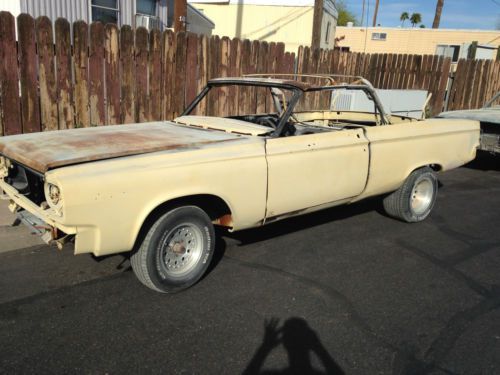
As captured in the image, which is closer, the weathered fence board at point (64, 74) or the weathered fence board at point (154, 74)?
the weathered fence board at point (64, 74)

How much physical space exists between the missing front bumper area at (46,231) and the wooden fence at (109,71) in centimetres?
302

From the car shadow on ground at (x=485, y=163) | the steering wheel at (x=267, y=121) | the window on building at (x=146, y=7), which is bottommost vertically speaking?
the car shadow on ground at (x=485, y=163)

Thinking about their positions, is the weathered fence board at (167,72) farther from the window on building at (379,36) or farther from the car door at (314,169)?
the window on building at (379,36)

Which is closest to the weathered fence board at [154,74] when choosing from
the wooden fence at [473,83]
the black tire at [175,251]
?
the black tire at [175,251]

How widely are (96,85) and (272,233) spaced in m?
3.59

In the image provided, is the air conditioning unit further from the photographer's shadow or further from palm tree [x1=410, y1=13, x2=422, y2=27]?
palm tree [x1=410, y1=13, x2=422, y2=27]

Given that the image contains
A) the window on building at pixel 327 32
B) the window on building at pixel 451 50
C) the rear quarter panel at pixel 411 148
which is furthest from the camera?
the window on building at pixel 451 50

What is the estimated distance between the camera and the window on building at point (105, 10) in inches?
477

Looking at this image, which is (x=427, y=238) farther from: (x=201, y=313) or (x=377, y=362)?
(x=201, y=313)

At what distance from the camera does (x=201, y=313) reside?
3475 mm

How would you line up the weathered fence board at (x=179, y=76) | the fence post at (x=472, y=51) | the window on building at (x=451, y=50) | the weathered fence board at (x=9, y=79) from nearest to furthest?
the weathered fence board at (x=9, y=79)
the weathered fence board at (x=179, y=76)
the fence post at (x=472, y=51)
the window on building at (x=451, y=50)

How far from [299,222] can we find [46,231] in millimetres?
2937

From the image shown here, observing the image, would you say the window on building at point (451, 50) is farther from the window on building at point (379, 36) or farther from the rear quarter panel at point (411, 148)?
the rear quarter panel at point (411, 148)

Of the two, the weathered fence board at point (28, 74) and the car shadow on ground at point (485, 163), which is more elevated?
the weathered fence board at point (28, 74)
